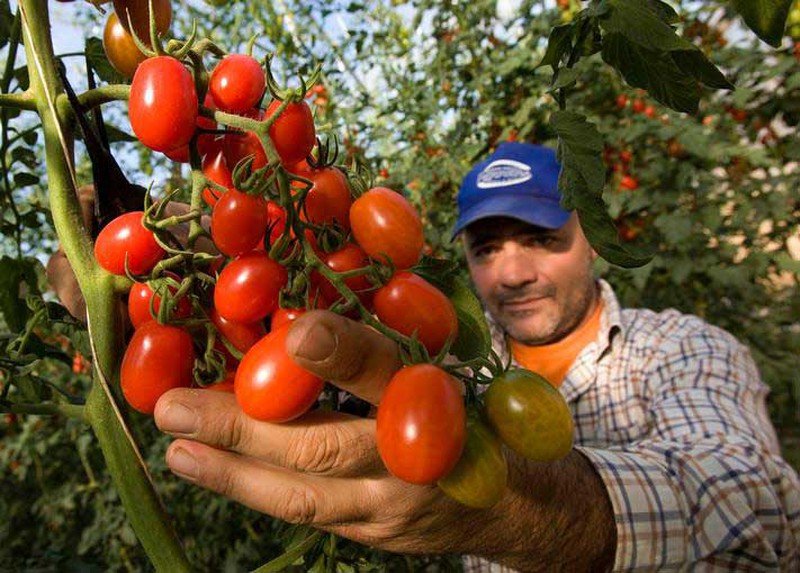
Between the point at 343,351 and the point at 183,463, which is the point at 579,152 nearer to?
the point at 343,351

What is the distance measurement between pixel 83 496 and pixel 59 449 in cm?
37

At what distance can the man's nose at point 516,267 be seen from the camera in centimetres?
223

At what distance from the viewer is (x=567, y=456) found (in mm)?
1070

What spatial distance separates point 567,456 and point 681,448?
1.41 feet

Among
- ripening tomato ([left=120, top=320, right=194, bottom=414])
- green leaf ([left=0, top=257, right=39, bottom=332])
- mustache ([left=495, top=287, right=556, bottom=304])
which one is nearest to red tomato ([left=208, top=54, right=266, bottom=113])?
ripening tomato ([left=120, top=320, right=194, bottom=414])

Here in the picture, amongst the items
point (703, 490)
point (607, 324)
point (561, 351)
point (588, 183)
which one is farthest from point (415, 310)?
point (561, 351)

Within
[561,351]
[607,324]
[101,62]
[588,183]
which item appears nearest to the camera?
[588,183]

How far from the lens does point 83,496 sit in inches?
102

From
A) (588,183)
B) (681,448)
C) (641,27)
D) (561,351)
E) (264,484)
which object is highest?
(641,27)

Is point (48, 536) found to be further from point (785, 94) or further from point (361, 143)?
point (785, 94)

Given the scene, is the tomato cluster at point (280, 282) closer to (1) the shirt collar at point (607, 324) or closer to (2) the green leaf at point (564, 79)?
(2) the green leaf at point (564, 79)

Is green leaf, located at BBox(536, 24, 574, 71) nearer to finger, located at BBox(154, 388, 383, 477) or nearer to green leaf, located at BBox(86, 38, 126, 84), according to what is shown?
finger, located at BBox(154, 388, 383, 477)

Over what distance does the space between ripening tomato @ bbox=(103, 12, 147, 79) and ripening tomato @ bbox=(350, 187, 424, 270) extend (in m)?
0.29

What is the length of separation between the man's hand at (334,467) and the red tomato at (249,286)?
62 millimetres
